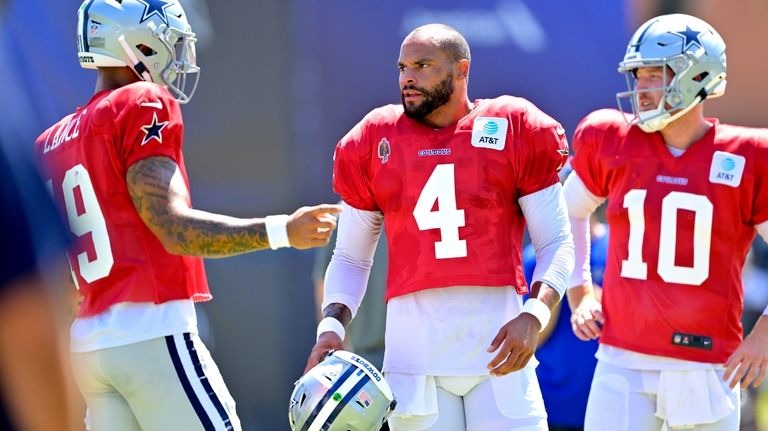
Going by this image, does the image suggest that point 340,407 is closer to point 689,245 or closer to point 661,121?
point 689,245

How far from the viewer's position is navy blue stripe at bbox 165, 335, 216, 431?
3533 mm

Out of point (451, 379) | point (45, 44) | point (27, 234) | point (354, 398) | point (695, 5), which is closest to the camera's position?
point (27, 234)

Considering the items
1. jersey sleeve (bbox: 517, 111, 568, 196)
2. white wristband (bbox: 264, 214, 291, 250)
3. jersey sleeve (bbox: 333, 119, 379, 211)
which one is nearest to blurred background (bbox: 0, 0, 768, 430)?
jersey sleeve (bbox: 333, 119, 379, 211)

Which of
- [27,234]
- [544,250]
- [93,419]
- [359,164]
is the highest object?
[27,234]

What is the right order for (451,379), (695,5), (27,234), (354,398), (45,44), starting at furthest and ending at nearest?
(695,5) → (45,44) → (451,379) → (354,398) → (27,234)

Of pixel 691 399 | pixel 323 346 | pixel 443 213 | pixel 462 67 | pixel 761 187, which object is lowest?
pixel 691 399

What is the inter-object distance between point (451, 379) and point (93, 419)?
104cm

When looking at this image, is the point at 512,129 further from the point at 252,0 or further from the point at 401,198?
the point at 252,0

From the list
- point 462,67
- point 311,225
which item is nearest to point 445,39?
point 462,67

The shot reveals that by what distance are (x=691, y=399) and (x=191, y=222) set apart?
1694 millimetres

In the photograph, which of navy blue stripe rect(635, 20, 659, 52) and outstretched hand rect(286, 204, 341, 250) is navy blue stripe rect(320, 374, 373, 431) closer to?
outstretched hand rect(286, 204, 341, 250)

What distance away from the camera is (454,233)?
11.9 feet

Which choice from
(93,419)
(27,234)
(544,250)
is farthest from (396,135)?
(27,234)

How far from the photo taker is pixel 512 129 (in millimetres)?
3662
